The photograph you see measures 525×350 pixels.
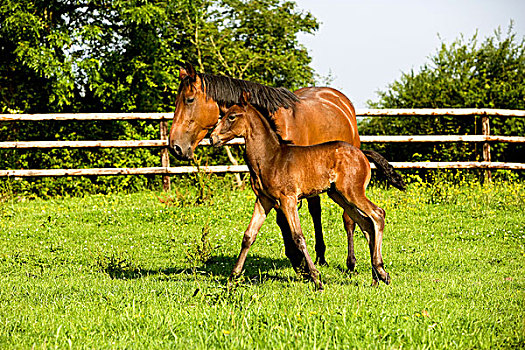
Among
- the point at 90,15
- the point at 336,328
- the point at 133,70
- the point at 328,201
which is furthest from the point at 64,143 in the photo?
the point at 336,328

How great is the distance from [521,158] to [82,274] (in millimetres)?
13852

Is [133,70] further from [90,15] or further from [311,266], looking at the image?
[311,266]

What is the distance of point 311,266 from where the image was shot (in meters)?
6.16

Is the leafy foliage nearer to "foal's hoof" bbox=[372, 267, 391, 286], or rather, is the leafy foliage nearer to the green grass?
the green grass

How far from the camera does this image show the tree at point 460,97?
17.1 m

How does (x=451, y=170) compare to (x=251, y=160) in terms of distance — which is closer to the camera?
(x=251, y=160)

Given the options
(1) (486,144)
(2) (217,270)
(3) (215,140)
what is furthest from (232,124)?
(1) (486,144)

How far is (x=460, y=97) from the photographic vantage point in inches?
704

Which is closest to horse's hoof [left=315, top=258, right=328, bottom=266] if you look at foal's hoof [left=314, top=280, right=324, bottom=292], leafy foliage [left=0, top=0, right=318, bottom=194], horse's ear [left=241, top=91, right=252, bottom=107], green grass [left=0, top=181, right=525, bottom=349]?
green grass [left=0, top=181, right=525, bottom=349]

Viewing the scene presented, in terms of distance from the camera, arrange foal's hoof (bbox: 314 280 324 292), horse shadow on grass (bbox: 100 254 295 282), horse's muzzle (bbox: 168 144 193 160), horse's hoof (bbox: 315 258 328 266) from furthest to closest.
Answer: horse's hoof (bbox: 315 258 328 266), horse shadow on grass (bbox: 100 254 295 282), horse's muzzle (bbox: 168 144 193 160), foal's hoof (bbox: 314 280 324 292)

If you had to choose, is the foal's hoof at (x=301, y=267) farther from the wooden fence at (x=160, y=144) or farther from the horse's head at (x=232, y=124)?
the wooden fence at (x=160, y=144)

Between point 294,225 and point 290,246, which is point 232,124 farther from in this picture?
point 290,246

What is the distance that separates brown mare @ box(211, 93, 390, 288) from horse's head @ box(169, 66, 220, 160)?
2.07 ft

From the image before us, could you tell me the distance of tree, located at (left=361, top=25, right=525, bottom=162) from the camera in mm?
17062
